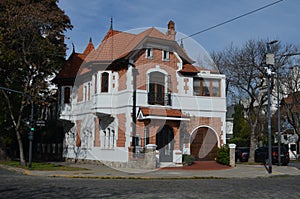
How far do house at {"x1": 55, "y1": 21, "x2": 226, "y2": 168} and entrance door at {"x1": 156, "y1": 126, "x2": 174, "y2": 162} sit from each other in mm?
Answer: 75

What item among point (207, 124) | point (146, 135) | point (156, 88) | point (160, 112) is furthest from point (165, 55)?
point (207, 124)

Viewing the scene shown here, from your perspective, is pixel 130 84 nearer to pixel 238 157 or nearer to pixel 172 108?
pixel 172 108

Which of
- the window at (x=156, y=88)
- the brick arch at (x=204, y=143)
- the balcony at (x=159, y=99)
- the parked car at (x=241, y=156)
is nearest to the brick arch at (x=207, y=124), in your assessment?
the brick arch at (x=204, y=143)

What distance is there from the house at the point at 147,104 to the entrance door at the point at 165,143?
75 millimetres

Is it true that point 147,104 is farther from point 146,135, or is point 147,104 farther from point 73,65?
point 73,65

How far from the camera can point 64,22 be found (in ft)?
106

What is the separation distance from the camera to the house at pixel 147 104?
29016mm

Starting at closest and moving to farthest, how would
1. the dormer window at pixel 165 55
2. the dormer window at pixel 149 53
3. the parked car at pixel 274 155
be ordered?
the dormer window at pixel 149 53 → the dormer window at pixel 165 55 → the parked car at pixel 274 155

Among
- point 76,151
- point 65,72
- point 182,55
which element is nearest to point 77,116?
point 76,151

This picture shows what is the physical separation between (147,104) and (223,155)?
23.1 ft

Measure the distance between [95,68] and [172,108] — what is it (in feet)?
22.6

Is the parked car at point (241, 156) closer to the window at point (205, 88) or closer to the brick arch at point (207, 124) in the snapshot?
the brick arch at point (207, 124)

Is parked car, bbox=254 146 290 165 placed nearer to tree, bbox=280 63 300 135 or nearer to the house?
the house

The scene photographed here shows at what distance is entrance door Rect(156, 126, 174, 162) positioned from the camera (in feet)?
98.0
